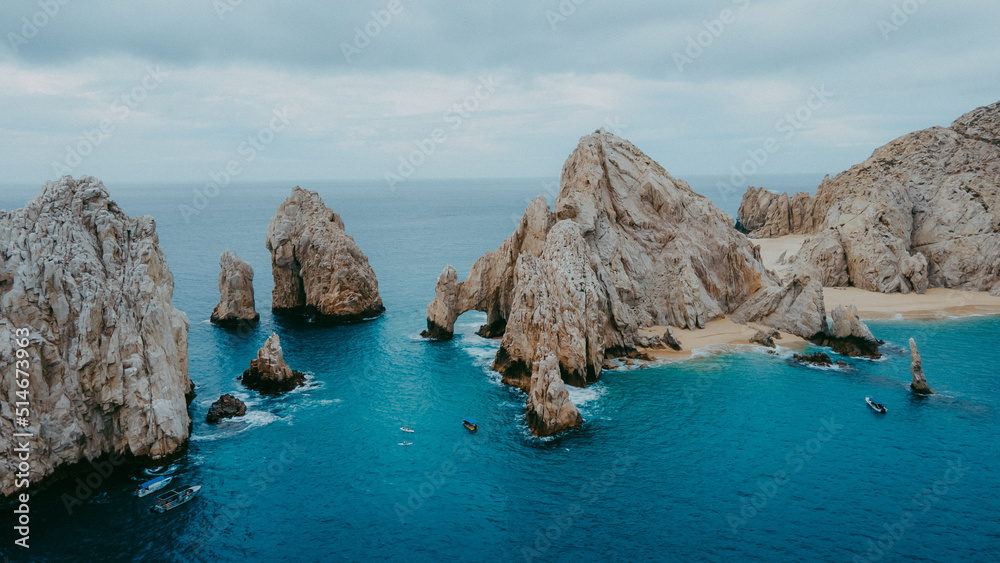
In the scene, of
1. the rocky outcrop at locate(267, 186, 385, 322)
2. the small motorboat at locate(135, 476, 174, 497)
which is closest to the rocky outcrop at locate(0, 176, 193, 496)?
the small motorboat at locate(135, 476, 174, 497)

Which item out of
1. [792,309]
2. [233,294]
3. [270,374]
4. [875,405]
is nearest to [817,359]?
Answer: [792,309]

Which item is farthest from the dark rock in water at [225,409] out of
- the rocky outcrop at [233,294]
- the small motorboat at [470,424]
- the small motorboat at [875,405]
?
the small motorboat at [875,405]

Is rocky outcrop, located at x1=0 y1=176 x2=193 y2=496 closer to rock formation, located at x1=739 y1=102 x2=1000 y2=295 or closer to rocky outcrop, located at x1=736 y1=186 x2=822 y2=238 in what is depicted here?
rock formation, located at x1=739 y1=102 x2=1000 y2=295

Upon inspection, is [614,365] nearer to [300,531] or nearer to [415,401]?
[415,401]

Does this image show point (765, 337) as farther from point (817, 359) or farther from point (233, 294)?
point (233, 294)

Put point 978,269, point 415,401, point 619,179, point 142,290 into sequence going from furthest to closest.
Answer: point 978,269 < point 619,179 < point 415,401 < point 142,290

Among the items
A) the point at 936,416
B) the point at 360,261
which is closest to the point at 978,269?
the point at 936,416

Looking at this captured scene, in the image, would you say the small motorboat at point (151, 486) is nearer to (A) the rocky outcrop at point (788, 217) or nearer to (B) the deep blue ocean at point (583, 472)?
(B) the deep blue ocean at point (583, 472)
